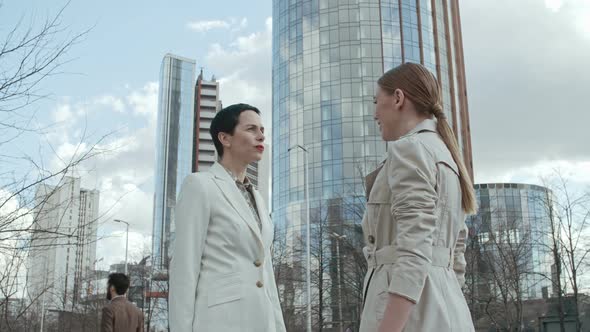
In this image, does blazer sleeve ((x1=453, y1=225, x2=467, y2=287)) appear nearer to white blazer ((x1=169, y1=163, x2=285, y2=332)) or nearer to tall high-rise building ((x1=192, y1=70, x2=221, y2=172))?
white blazer ((x1=169, y1=163, x2=285, y2=332))

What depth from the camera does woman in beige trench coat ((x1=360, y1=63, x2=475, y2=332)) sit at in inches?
85.0

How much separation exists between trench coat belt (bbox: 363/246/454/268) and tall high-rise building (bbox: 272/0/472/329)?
66531mm

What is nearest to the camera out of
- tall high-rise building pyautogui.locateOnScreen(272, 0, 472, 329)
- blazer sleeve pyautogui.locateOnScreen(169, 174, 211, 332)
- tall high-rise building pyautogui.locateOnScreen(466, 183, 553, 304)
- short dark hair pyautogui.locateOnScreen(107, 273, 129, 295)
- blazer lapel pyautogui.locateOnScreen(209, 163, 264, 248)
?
blazer sleeve pyautogui.locateOnScreen(169, 174, 211, 332)

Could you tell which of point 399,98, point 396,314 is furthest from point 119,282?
point 396,314

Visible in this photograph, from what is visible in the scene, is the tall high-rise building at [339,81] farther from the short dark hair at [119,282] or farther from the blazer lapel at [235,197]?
the blazer lapel at [235,197]

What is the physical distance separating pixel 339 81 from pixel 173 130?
227ft

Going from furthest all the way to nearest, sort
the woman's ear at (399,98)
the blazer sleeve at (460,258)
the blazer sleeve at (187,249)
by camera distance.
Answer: the blazer sleeve at (187,249)
the blazer sleeve at (460,258)
the woman's ear at (399,98)

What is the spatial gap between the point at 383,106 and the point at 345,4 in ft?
249

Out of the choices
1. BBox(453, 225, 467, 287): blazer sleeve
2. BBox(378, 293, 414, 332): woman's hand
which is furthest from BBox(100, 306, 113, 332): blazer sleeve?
BBox(378, 293, 414, 332): woman's hand

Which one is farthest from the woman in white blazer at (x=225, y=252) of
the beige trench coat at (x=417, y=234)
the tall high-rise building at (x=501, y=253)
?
the tall high-rise building at (x=501, y=253)

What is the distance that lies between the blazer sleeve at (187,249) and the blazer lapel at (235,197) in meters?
0.13

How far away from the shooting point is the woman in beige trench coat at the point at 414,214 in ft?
7.09

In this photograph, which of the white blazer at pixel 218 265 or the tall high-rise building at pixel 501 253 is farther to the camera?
the tall high-rise building at pixel 501 253

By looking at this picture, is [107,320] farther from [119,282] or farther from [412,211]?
[412,211]
